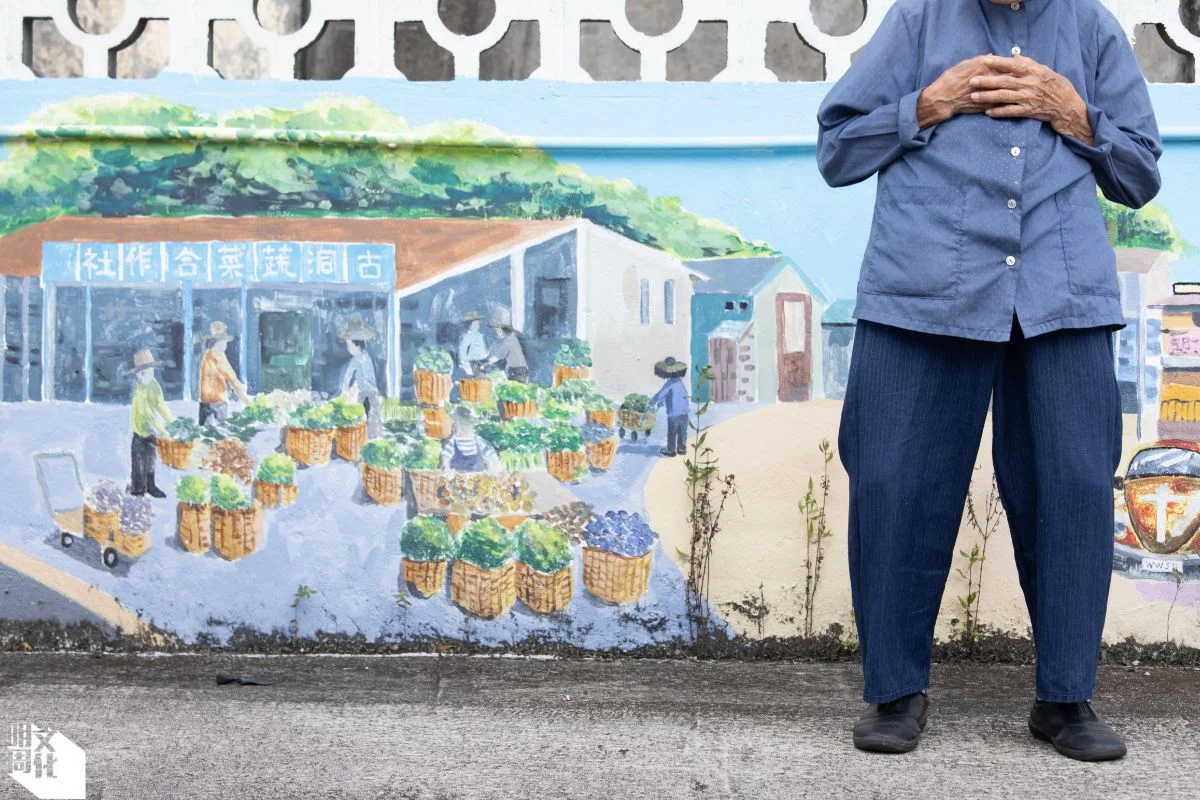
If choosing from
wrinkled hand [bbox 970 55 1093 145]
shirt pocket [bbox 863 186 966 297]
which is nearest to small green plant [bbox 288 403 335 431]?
shirt pocket [bbox 863 186 966 297]

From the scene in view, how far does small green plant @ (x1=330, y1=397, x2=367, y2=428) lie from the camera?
3.63 meters

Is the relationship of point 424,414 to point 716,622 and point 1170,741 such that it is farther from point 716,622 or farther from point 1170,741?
point 1170,741

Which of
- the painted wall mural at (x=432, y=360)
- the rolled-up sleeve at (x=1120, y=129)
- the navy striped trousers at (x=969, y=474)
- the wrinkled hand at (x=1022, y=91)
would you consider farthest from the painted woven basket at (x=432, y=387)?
the rolled-up sleeve at (x=1120, y=129)

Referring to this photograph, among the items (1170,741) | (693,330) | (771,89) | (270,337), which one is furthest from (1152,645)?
(270,337)

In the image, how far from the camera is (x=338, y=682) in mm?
3391

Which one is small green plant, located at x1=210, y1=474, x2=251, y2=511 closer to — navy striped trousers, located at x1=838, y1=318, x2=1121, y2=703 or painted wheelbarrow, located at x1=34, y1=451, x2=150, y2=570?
painted wheelbarrow, located at x1=34, y1=451, x2=150, y2=570

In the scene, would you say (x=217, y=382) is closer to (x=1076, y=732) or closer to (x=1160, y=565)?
(x=1076, y=732)

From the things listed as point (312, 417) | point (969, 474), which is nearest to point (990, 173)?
point (969, 474)

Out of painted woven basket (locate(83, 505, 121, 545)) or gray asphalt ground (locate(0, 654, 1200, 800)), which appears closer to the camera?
gray asphalt ground (locate(0, 654, 1200, 800))

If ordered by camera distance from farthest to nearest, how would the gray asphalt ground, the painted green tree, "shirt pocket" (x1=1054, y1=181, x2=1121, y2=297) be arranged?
1. the painted green tree
2. "shirt pocket" (x1=1054, y1=181, x2=1121, y2=297)
3. the gray asphalt ground

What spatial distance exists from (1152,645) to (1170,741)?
0.78m

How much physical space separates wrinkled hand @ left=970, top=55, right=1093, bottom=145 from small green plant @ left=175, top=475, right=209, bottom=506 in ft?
7.35

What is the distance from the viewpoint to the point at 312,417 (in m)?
3.63

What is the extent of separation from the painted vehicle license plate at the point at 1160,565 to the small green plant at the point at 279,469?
7.65 ft
